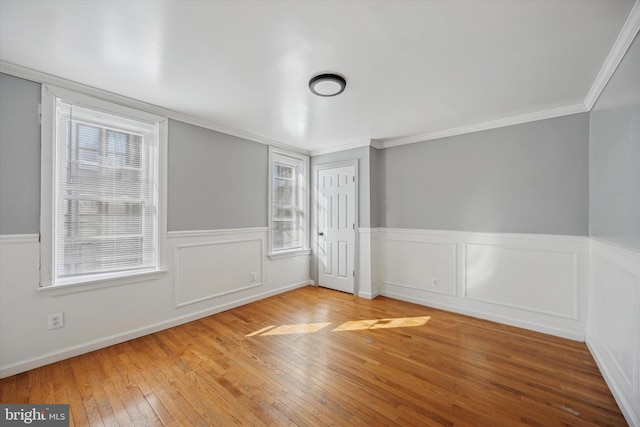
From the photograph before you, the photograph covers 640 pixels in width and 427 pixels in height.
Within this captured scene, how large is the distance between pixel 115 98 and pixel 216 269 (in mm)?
2151

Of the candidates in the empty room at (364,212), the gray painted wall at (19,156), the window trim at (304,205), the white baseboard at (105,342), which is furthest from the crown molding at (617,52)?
the white baseboard at (105,342)

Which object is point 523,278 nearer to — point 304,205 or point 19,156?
point 304,205

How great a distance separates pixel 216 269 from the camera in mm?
3508

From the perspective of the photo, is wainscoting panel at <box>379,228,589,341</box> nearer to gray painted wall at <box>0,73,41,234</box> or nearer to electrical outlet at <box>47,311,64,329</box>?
electrical outlet at <box>47,311,64,329</box>

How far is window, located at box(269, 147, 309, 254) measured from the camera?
4371mm

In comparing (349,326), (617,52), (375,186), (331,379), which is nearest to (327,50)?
(617,52)

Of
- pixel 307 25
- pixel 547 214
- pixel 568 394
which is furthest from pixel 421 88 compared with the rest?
pixel 568 394

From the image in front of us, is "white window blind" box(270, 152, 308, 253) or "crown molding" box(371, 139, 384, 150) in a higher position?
"crown molding" box(371, 139, 384, 150)

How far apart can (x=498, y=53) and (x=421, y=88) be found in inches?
25.4

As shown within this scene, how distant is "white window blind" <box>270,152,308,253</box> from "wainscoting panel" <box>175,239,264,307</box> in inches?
20.0

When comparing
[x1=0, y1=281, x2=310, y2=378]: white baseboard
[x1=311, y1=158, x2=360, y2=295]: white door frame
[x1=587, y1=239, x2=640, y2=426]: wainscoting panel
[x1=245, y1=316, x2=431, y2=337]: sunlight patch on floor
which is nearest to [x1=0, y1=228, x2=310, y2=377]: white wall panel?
[x1=0, y1=281, x2=310, y2=378]: white baseboard

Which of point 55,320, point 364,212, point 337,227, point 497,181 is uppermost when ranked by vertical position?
point 497,181

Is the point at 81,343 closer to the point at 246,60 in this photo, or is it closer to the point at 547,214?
the point at 246,60

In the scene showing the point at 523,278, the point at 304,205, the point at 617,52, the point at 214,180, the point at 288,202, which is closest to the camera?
the point at 617,52
